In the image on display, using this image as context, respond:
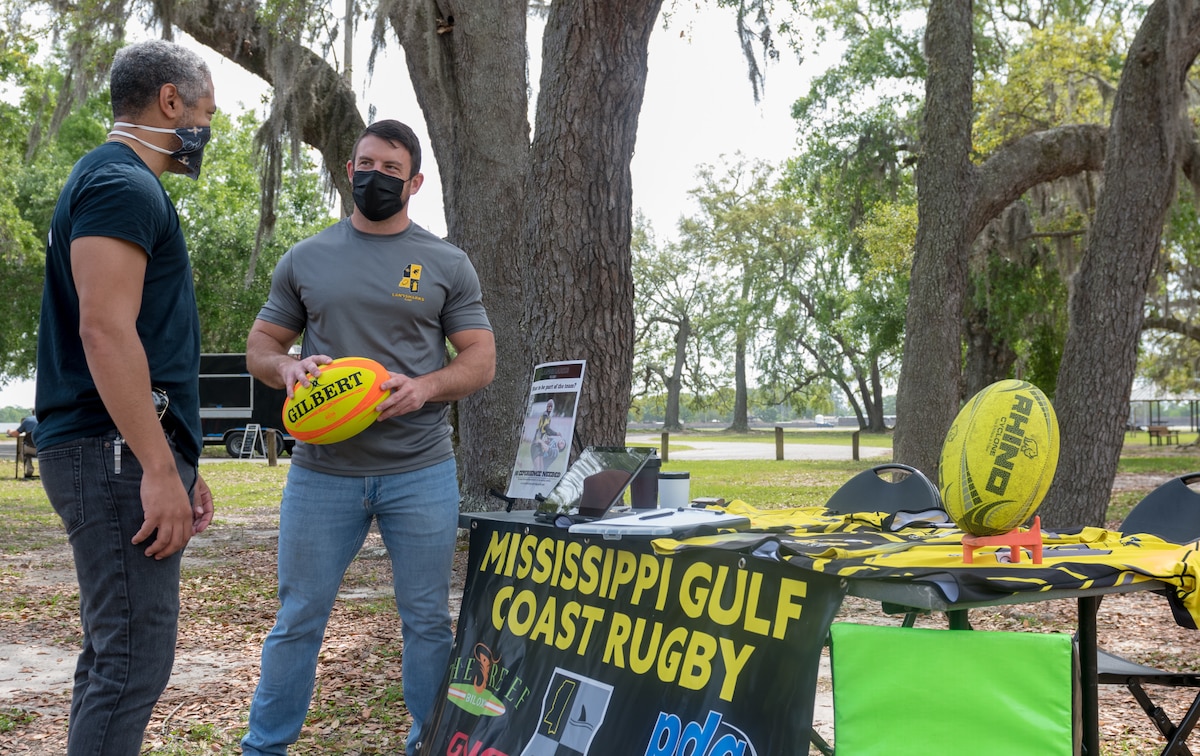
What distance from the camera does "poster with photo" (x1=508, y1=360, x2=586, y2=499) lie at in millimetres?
3412

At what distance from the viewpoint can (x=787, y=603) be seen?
100 inches

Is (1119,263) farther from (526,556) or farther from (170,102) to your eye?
(170,102)

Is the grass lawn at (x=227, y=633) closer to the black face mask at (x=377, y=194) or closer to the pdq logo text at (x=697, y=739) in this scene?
the pdq logo text at (x=697, y=739)

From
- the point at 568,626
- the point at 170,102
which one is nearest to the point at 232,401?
the point at 568,626

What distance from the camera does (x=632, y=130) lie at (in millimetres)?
4910

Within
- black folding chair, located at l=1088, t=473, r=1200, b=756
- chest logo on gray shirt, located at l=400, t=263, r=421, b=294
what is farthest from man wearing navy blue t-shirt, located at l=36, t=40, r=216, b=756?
black folding chair, located at l=1088, t=473, r=1200, b=756

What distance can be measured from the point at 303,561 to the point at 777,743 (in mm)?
1530

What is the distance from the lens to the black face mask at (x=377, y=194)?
316 centimetres

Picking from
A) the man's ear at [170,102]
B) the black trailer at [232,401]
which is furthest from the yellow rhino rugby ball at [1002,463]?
the black trailer at [232,401]

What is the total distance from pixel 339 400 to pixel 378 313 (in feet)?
1.20

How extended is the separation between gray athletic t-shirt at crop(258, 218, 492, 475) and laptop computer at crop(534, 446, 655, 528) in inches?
15.5

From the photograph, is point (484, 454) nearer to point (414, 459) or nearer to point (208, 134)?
point (414, 459)

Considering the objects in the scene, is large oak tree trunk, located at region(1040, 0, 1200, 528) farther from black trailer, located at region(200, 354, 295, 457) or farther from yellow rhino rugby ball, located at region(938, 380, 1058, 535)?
black trailer, located at region(200, 354, 295, 457)

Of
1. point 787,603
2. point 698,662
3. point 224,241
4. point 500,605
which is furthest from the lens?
point 224,241
